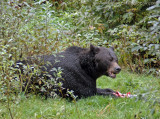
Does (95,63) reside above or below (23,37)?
below

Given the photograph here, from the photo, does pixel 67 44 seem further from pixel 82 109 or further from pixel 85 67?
pixel 82 109

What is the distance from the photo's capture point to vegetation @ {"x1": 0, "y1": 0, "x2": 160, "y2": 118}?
4.09 metres

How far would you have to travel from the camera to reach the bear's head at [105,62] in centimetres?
605

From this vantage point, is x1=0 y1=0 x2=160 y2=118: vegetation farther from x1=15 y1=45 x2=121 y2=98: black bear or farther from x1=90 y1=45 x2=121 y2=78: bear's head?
x1=90 y1=45 x2=121 y2=78: bear's head

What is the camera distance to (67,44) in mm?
8742

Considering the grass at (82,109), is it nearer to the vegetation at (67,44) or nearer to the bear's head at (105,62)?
the vegetation at (67,44)

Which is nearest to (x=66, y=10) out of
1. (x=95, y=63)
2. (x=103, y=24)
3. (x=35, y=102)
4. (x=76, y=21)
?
(x=76, y=21)

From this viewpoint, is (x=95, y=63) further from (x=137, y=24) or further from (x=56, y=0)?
(x=56, y=0)

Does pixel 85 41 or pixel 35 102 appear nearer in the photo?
pixel 35 102

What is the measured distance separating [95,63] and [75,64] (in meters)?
0.46

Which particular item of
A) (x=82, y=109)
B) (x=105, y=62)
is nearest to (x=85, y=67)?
(x=105, y=62)

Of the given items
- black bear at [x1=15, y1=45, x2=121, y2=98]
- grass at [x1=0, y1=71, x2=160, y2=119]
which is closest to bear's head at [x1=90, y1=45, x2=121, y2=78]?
black bear at [x1=15, y1=45, x2=121, y2=98]

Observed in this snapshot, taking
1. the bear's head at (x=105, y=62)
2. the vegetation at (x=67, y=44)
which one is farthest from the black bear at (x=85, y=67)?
the vegetation at (x=67, y=44)

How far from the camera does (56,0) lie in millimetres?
14938
